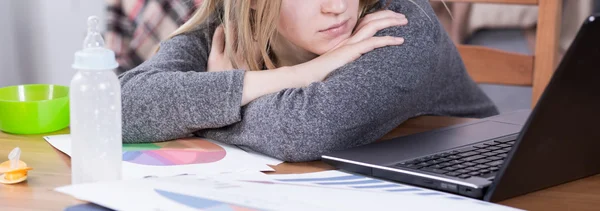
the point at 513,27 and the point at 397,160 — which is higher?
the point at 513,27

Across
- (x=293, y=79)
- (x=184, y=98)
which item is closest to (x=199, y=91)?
(x=184, y=98)

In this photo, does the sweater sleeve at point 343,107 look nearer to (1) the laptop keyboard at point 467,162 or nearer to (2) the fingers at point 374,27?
(2) the fingers at point 374,27

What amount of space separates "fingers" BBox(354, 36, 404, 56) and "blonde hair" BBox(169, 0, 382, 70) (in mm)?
154

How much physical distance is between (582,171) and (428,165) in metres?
0.19

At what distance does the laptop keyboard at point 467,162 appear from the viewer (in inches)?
36.5

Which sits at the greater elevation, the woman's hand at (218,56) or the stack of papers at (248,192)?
the woman's hand at (218,56)

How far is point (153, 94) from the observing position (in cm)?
118

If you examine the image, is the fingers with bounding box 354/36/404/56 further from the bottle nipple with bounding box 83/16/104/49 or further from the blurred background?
the blurred background

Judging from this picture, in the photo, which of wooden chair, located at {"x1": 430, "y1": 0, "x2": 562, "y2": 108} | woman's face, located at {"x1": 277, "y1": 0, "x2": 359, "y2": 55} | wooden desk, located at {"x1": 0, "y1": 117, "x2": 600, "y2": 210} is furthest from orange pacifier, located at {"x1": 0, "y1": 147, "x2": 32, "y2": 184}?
wooden chair, located at {"x1": 430, "y1": 0, "x2": 562, "y2": 108}

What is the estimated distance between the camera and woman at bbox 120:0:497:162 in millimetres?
1099

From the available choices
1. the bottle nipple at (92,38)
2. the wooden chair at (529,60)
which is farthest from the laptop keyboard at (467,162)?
the wooden chair at (529,60)

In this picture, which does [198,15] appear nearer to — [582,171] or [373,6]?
[373,6]

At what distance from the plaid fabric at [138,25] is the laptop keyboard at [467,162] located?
1401 mm

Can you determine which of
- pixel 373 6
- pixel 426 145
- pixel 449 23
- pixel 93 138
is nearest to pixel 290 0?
pixel 373 6
